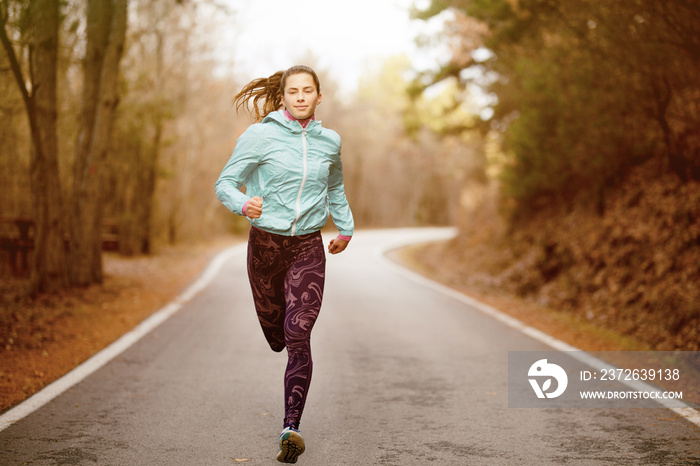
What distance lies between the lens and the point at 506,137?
57.9ft

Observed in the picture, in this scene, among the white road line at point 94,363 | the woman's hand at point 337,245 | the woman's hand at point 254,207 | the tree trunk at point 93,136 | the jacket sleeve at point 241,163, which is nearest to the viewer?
the woman's hand at point 254,207

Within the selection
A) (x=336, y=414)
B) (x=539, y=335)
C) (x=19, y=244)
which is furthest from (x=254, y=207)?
(x=19, y=244)

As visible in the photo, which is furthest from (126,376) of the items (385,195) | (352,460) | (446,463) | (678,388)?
(385,195)

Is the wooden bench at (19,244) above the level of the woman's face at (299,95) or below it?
below

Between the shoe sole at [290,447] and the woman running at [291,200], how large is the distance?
2 centimetres

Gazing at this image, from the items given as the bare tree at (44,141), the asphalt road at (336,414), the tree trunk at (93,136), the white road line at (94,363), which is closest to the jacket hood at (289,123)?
the asphalt road at (336,414)

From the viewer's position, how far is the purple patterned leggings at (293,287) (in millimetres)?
4223

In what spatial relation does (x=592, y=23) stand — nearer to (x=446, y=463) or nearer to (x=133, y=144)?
(x=446, y=463)

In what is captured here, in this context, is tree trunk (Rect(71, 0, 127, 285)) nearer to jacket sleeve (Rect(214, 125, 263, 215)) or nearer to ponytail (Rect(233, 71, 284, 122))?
ponytail (Rect(233, 71, 284, 122))

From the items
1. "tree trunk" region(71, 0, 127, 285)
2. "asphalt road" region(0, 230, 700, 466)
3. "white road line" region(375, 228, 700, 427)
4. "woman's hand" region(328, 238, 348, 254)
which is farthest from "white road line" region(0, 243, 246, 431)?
"white road line" region(375, 228, 700, 427)

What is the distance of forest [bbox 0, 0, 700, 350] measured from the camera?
10.2 metres

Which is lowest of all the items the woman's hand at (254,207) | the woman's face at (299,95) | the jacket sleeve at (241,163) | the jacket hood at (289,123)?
Result: the woman's hand at (254,207)

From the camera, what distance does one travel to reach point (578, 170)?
1473cm

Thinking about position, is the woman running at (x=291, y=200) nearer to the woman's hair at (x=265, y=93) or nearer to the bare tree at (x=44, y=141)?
the woman's hair at (x=265, y=93)
